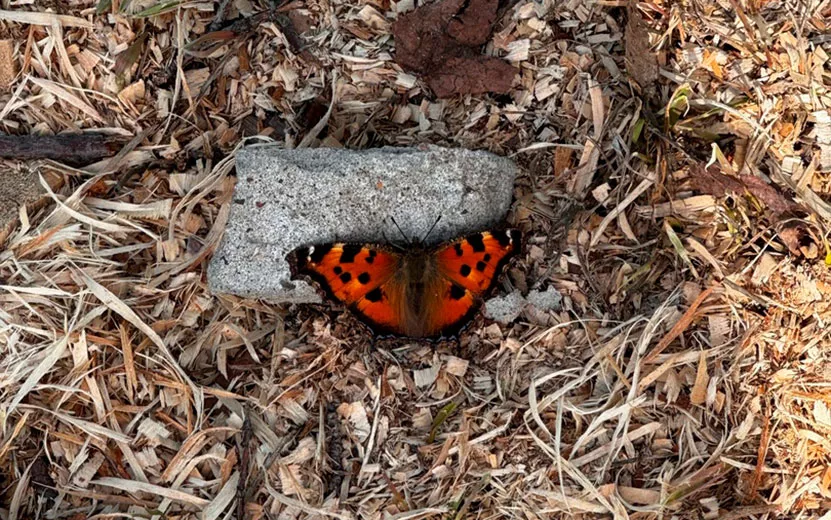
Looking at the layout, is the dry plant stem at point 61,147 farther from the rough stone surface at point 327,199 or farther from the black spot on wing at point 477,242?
the black spot on wing at point 477,242

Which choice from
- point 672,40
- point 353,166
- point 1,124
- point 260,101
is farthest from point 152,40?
point 672,40

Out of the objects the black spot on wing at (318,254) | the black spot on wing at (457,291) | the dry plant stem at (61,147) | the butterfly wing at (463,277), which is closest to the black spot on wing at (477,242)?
the butterfly wing at (463,277)

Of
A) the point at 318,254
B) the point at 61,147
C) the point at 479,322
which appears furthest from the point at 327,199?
the point at 61,147

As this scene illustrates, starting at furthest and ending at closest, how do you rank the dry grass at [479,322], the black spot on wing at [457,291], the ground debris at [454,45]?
1. the ground debris at [454,45]
2. the black spot on wing at [457,291]
3. the dry grass at [479,322]

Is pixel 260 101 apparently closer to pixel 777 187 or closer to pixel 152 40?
pixel 152 40

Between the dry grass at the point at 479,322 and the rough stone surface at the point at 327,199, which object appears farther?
the rough stone surface at the point at 327,199

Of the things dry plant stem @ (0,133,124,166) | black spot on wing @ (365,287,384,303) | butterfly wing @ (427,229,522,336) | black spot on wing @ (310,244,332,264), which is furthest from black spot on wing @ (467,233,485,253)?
dry plant stem @ (0,133,124,166)
